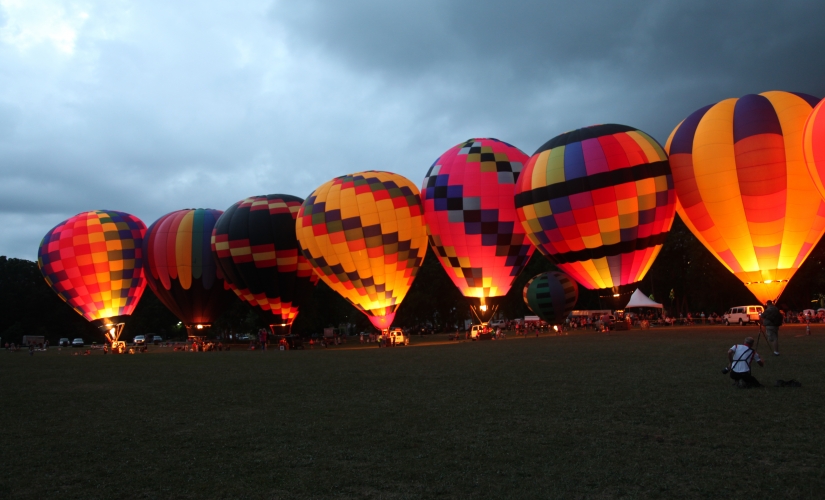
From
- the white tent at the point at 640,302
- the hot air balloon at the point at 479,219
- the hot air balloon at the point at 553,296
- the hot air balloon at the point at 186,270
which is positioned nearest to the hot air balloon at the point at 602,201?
the hot air balloon at the point at 479,219

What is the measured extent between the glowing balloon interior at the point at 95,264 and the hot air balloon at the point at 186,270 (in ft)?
3.96

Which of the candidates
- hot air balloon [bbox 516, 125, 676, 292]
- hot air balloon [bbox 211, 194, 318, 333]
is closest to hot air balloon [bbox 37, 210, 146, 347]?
hot air balloon [bbox 211, 194, 318, 333]

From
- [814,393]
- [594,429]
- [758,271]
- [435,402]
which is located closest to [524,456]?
[594,429]

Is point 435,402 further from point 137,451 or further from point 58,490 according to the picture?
point 58,490

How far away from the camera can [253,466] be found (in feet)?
17.9

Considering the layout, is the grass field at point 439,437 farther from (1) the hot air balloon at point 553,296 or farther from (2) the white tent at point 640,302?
(2) the white tent at point 640,302

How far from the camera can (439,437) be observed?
6277mm

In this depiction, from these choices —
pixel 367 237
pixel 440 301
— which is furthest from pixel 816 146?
pixel 440 301

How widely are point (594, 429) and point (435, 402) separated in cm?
266

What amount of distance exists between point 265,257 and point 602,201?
1507 centimetres

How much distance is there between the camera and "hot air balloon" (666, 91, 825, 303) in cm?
1959

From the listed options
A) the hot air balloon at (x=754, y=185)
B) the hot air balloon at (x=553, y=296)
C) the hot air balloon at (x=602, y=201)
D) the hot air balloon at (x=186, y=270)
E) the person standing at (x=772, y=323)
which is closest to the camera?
the person standing at (x=772, y=323)

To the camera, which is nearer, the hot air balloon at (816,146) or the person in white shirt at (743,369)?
the person in white shirt at (743,369)

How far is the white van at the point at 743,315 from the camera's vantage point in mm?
28266
